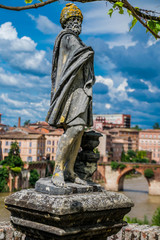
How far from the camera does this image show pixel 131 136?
96312 millimetres

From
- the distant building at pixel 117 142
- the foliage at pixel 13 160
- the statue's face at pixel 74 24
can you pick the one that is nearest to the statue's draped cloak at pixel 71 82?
the statue's face at pixel 74 24

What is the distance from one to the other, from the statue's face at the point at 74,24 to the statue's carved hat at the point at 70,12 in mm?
39

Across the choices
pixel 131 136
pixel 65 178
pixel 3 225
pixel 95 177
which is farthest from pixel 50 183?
pixel 131 136

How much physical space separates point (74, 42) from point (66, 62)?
0.85ft

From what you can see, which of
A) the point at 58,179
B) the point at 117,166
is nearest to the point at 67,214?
the point at 58,179

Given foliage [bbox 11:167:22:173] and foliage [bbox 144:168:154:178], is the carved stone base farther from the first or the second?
foliage [bbox 144:168:154:178]

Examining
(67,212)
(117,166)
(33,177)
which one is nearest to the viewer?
(67,212)

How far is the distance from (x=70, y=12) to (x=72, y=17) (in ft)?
0.20

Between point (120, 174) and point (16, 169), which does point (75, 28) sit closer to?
point (16, 169)

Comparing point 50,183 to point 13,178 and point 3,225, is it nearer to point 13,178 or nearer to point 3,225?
point 3,225

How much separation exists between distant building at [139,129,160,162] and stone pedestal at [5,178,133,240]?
95642 millimetres

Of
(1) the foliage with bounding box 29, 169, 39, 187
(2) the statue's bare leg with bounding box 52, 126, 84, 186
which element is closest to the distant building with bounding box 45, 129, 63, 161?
(1) the foliage with bounding box 29, 169, 39, 187

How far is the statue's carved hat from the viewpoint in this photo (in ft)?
13.5

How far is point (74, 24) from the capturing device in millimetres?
4160
